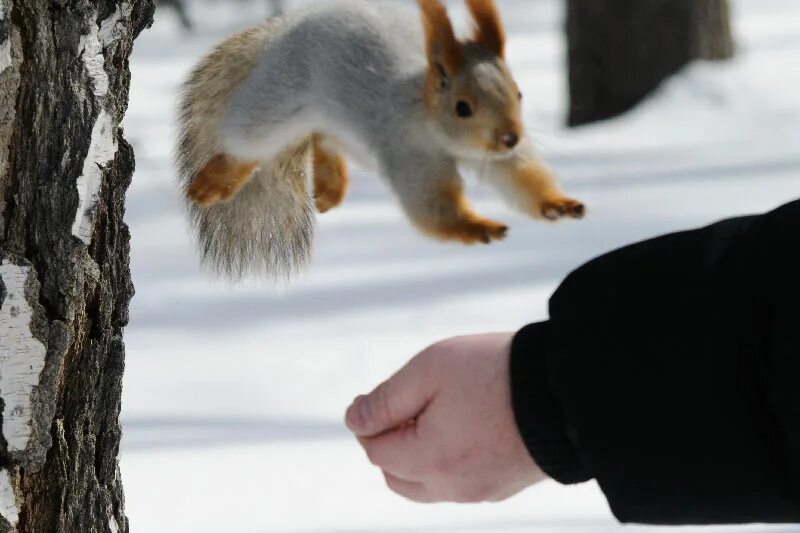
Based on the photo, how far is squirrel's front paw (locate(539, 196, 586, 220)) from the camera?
0.77m

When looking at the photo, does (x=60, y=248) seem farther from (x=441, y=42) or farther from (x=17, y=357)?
(x=441, y=42)

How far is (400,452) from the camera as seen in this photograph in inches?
42.0

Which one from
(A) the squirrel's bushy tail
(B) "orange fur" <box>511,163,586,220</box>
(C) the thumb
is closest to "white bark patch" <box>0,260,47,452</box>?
(A) the squirrel's bushy tail

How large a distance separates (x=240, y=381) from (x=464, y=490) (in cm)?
96

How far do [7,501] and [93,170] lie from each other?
0.25 meters

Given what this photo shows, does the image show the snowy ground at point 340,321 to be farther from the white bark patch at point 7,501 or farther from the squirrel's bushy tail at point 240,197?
the white bark patch at point 7,501

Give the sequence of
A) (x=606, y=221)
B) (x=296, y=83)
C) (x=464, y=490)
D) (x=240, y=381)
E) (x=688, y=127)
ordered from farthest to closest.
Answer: (x=688, y=127)
(x=606, y=221)
(x=240, y=381)
(x=464, y=490)
(x=296, y=83)

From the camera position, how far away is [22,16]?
2.90 feet

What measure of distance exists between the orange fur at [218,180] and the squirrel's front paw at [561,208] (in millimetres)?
195

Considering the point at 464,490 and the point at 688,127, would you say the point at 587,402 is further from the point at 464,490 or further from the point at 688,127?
the point at 688,127

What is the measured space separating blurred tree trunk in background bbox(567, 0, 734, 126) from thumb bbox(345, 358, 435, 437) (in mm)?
3259

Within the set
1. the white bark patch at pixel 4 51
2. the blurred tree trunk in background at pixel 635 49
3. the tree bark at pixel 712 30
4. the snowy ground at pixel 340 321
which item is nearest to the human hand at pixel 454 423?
the snowy ground at pixel 340 321

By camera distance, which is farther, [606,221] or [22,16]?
[606,221]

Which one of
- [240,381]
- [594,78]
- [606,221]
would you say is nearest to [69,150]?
[240,381]
